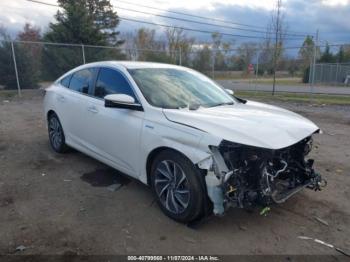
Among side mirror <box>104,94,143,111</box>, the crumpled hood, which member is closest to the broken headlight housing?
the crumpled hood

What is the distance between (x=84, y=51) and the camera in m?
17.5

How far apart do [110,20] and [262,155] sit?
31.6 m

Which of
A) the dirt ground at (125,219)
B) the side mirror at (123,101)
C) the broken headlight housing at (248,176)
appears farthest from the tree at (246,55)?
the broken headlight housing at (248,176)

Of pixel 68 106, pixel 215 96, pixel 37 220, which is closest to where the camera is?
pixel 37 220

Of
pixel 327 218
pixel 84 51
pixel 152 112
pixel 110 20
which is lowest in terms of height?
pixel 327 218

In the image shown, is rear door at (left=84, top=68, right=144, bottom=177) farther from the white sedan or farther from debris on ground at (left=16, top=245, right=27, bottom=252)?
debris on ground at (left=16, top=245, right=27, bottom=252)

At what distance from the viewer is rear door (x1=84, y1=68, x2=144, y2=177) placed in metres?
3.96

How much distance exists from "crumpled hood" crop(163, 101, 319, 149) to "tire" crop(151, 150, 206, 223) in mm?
416

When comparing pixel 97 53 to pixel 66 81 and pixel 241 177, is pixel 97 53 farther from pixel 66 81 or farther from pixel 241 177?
pixel 241 177

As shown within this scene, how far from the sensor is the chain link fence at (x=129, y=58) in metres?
15.7

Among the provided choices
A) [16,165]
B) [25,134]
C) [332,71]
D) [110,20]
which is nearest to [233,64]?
[332,71]

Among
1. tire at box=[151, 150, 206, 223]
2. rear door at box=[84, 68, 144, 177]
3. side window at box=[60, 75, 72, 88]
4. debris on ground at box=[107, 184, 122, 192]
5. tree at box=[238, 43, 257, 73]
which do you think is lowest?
debris on ground at box=[107, 184, 122, 192]

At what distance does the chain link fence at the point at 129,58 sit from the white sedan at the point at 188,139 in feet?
39.7

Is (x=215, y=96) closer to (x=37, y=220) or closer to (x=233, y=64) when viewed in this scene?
(x=37, y=220)
